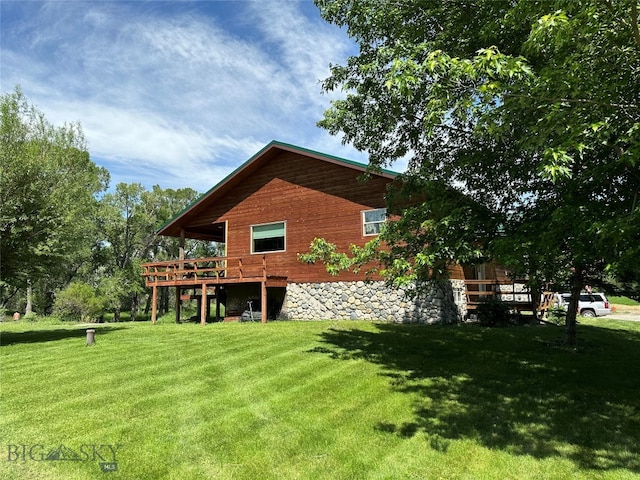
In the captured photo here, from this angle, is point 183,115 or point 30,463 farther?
point 183,115

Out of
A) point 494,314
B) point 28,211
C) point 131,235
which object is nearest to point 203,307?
point 28,211

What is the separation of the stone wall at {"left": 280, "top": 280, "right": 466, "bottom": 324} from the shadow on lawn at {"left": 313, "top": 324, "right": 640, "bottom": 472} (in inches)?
107

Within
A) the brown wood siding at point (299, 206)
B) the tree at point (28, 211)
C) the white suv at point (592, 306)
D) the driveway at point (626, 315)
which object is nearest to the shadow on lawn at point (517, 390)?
the brown wood siding at point (299, 206)

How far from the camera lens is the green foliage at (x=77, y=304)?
2548 centimetres

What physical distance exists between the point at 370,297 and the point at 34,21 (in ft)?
38.8

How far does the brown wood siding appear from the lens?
14.9 m

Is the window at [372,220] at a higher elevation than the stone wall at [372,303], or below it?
higher

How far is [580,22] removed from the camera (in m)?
4.22

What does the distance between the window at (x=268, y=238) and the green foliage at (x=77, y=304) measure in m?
14.5

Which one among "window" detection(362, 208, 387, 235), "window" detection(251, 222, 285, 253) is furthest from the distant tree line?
"window" detection(362, 208, 387, 235)

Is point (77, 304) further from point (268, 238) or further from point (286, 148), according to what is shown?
point (286, 148)

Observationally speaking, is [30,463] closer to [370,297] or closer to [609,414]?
[609,414]

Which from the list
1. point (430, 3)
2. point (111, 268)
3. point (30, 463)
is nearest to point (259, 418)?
point (30, 463)

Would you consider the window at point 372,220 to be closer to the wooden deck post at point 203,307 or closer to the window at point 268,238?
the window at point 268,238
